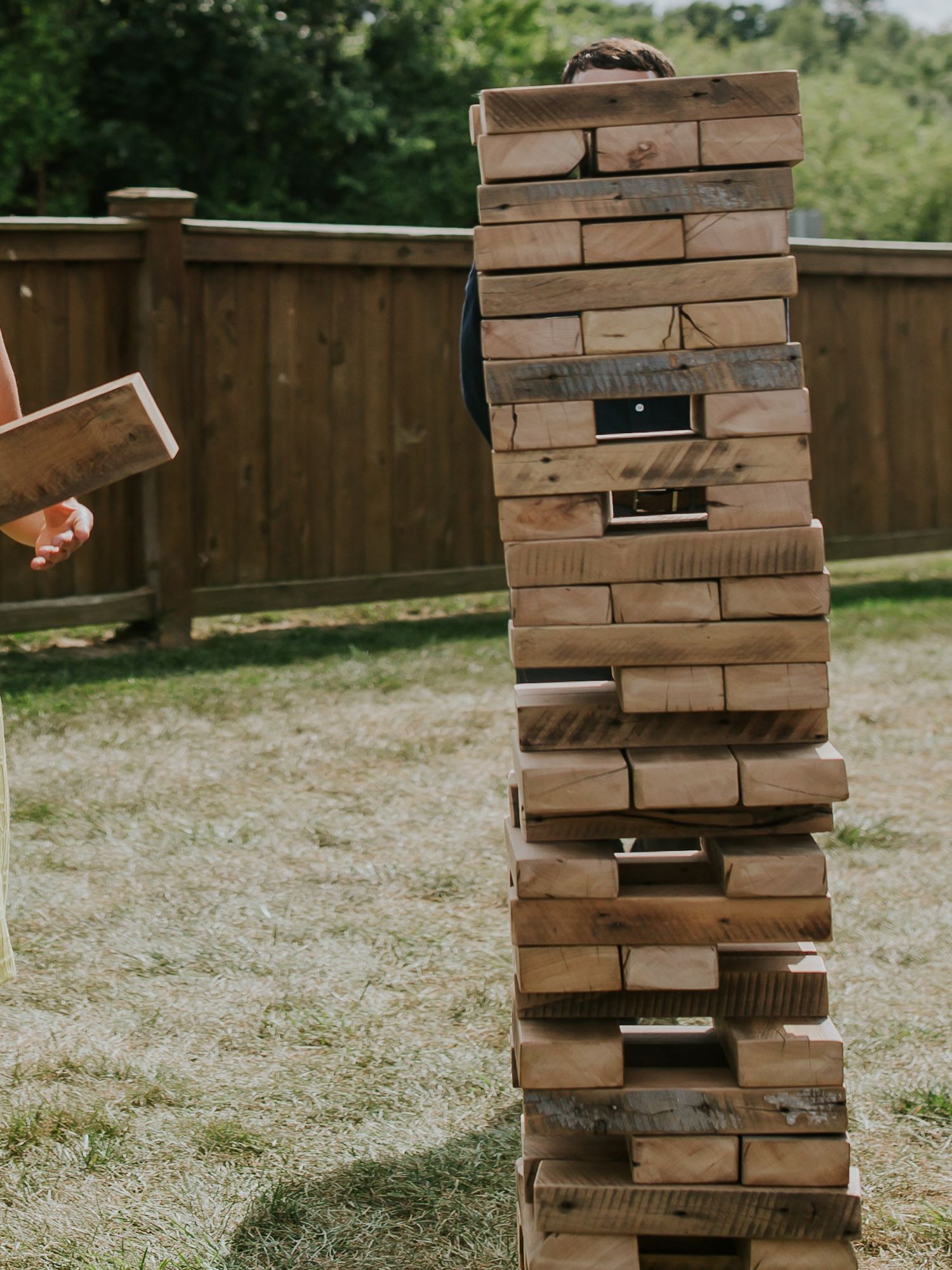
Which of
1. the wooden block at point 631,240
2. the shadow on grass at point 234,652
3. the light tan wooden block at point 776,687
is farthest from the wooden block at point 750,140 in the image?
the shadow on grass at point 234,652

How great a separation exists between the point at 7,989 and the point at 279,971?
60 cm

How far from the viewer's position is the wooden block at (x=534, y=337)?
6.74 feet

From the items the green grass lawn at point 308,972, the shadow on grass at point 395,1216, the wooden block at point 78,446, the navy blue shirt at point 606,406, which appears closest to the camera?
the wooden block at point 78,446

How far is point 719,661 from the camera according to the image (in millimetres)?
2072

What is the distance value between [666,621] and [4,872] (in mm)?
1069

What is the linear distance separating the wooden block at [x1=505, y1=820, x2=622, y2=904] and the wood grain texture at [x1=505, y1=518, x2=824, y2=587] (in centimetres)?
40

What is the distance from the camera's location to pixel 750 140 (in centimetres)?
203

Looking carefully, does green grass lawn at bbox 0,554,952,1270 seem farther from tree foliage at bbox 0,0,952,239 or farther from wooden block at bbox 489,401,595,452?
tree foliage at bbox 0,0,952,239

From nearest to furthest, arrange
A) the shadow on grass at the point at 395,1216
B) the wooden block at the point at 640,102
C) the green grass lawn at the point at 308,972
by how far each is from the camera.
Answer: the wooden block at the point at 640,102 → the shadow on grass at the point at 395,1216 → the green grass lawn at the point at 308,972

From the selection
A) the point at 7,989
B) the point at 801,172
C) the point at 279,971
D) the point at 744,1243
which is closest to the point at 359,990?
the point at 279,971

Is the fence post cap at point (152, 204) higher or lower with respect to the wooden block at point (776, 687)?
higher

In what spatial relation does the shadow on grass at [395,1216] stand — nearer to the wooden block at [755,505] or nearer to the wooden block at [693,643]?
the wooden block at [693,643]

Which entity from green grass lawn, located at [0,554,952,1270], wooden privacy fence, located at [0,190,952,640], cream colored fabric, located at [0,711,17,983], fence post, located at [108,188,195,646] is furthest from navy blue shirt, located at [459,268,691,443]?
wooden privacy fence, located at [0,190,952,640]

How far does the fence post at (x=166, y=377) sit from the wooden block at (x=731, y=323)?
4659mm
